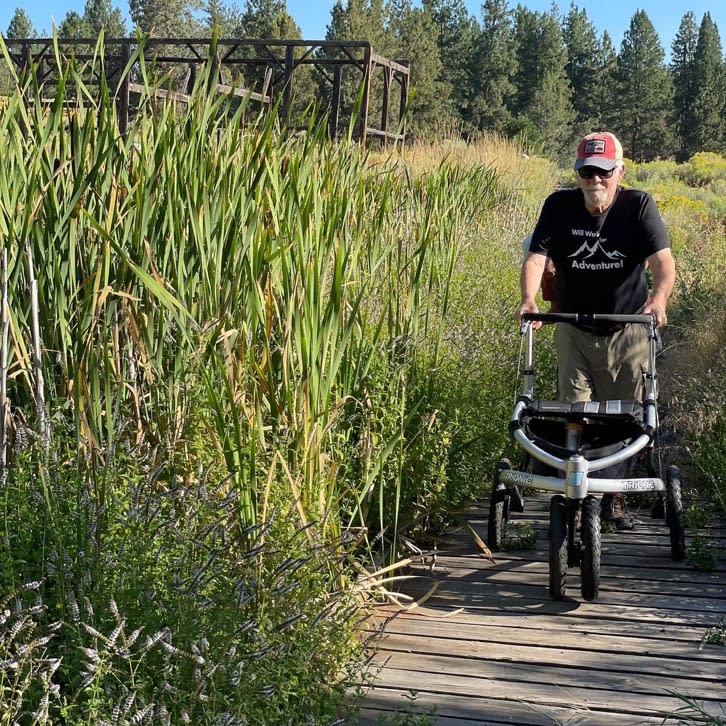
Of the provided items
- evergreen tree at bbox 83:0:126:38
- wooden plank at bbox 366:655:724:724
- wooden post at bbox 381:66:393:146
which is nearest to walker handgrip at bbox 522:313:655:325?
wooden plank at bbox 366:655:724:724

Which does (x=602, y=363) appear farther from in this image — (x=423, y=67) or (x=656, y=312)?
(x=423, y=67)

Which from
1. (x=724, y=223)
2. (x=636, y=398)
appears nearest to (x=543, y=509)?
(x=636, y=398)

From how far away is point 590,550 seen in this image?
4148mm

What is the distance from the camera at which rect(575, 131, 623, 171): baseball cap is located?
465 cm

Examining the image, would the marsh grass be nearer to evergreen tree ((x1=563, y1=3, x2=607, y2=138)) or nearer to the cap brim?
the cap brim

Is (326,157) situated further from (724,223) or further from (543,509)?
(724,223)

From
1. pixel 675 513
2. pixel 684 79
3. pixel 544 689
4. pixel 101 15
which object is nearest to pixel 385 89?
pixel 675 513

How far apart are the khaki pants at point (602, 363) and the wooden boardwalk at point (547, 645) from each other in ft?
2.36

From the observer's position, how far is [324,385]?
3.77 metres

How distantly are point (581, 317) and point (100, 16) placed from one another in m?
108

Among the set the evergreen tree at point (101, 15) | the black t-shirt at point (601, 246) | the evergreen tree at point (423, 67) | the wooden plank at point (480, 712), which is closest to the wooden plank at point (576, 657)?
the wooden plank at point (480, 712)

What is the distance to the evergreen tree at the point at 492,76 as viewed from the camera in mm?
74812

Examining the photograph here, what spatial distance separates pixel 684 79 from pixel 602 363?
90009mm

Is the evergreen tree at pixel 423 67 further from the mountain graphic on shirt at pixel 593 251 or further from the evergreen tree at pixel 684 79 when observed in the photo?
the mountain graphic on shirt at pixel 593 251
